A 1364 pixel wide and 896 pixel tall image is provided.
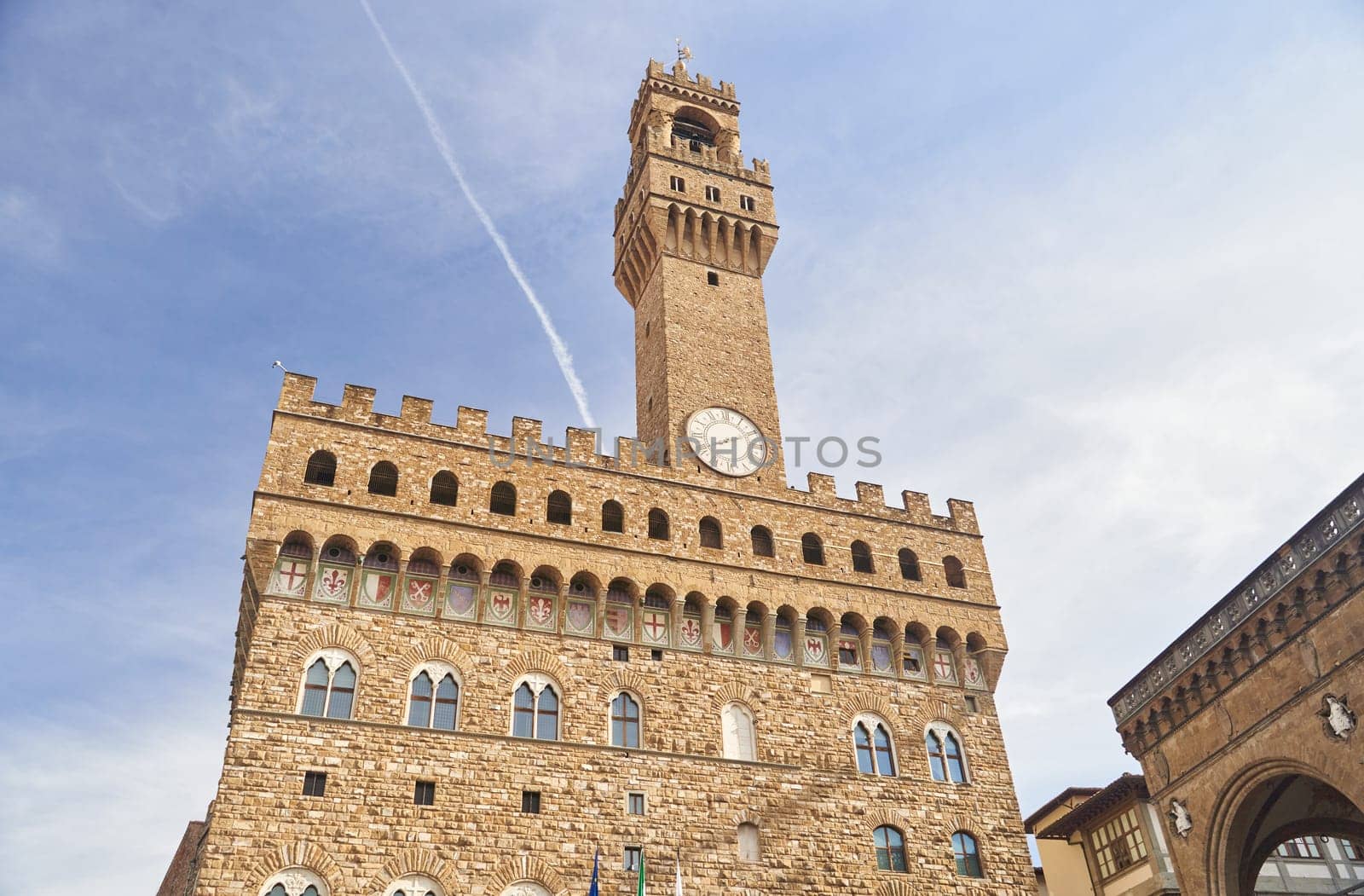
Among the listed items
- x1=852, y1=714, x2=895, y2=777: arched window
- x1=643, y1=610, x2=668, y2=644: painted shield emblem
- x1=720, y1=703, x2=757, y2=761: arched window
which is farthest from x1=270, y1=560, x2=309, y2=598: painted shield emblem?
x1=852, y1=714, x2=895, y2=777: arched window

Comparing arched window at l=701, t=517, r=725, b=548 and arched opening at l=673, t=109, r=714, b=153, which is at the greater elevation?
arched opening at l=673, t=109, r=714, b=153

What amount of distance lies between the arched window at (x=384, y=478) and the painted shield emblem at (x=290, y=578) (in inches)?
102

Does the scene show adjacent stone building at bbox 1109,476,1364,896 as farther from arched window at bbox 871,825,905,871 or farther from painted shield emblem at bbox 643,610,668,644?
painted shield emblem at bbox 643,610,668,644

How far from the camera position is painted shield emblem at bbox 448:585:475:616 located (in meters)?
25.2

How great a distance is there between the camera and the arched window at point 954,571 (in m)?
30.3

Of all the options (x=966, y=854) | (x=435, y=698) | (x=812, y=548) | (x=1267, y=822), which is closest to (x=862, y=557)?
(x=812, y=548)

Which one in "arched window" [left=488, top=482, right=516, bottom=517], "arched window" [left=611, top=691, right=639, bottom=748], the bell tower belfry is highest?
the bell tower belfry

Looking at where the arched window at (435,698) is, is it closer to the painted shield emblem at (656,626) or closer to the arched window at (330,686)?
the arched window at (330,686)

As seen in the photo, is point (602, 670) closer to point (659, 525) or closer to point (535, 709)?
point (535, 709)

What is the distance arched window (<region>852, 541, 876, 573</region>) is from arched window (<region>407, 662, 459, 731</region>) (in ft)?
36.9

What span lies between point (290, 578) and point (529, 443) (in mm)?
6576

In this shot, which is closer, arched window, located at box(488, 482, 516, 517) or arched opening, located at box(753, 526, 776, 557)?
arched window, located at box(488, 482, 516, 517)

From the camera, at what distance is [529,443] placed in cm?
2773

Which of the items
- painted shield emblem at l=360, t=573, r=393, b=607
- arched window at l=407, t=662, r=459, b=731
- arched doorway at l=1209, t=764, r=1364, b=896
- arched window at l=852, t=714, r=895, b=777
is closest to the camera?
arched doorway at l=1209, t=764, r=1364, b=896
